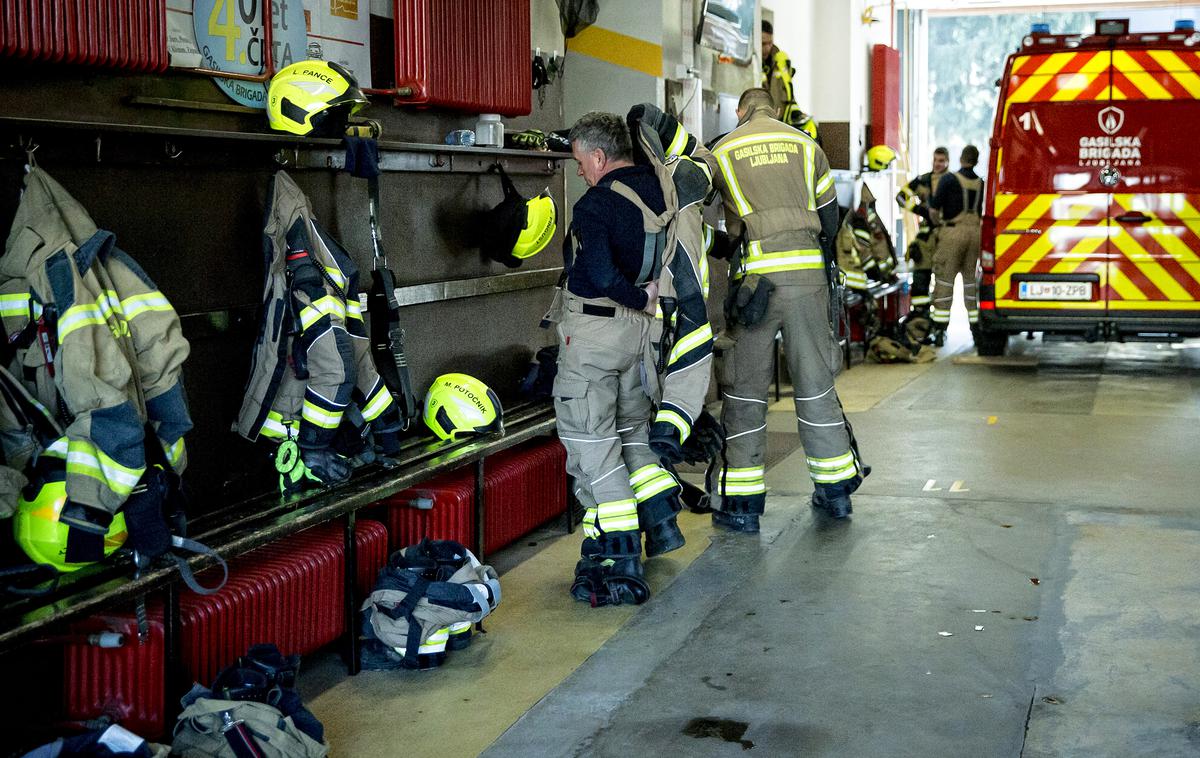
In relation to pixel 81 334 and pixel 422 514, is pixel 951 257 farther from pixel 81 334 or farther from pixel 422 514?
pixel 81 334

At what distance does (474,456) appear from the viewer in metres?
5.43

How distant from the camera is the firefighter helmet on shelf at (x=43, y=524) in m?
3.57

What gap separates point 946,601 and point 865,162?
33.5 ft

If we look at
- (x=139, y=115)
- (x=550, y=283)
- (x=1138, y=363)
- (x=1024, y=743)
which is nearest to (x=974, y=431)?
(x=550, y=283)

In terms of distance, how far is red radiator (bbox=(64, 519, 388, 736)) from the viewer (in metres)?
3.72

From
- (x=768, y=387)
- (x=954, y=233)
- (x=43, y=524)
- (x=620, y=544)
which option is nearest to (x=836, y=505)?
(x=768, y=387)

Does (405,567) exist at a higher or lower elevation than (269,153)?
lower

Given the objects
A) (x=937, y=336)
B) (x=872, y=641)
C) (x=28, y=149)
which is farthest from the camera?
(x=937, y=336)

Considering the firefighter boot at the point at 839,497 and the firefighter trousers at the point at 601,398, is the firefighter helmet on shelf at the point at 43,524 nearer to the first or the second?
the firefighter trousers at the point at 601,398

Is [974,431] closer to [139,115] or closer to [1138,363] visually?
[1138,363]

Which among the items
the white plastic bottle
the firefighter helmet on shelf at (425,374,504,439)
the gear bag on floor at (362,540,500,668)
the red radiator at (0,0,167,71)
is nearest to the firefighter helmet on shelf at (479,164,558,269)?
the white plastic bottle

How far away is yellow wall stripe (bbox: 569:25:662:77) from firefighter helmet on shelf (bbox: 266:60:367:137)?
434cm

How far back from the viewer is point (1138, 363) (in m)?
12.7

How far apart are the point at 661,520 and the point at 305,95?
224 cm
